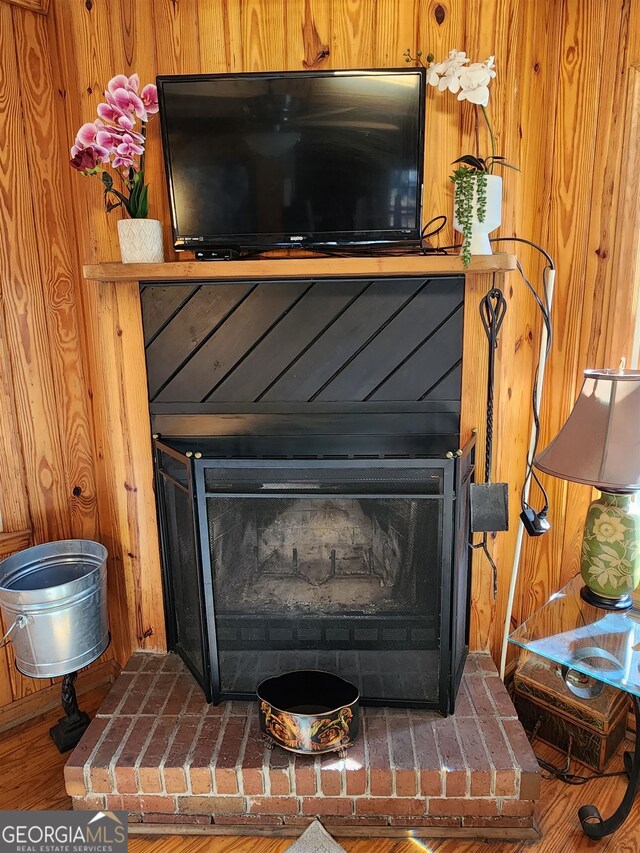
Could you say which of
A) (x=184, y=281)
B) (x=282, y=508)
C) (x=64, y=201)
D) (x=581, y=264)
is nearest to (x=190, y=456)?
(x=282, y=508)

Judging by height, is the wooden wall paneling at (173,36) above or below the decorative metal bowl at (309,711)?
above

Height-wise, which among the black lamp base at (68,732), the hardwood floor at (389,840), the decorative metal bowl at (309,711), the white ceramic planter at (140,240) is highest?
the white ceramic planter at (140,240)

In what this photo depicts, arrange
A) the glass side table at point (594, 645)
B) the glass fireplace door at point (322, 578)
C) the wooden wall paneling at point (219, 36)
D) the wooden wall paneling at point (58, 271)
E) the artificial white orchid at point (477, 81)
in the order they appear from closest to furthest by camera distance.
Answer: the glass side table at point (594, 645) < the artificial white orchid at point (477, 81) < the wooden wall paneling at point (219, 36) < the glass fireplace door at point (322, 578) < the wooden wall paneling at point (58, 271)

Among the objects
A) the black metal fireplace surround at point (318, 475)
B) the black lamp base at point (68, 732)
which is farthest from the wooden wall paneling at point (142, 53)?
the black lamp base at point (68, 732)

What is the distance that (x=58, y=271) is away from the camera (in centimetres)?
208

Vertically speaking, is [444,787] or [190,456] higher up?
[190,456]

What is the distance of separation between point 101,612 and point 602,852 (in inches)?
61.3

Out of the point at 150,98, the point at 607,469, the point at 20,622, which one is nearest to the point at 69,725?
the point at 20,622

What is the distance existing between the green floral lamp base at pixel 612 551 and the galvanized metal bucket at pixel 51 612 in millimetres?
1438

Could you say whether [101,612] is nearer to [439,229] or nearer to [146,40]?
[439,229]

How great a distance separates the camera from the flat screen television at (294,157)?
65.5 inches

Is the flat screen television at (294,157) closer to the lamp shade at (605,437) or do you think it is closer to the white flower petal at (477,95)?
the white flower petal at (477,95)

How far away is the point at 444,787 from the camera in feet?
5.54

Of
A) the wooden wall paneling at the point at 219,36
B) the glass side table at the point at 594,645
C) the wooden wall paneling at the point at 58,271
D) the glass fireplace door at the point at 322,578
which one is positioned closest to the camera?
the glass side table at the point at 594,645
